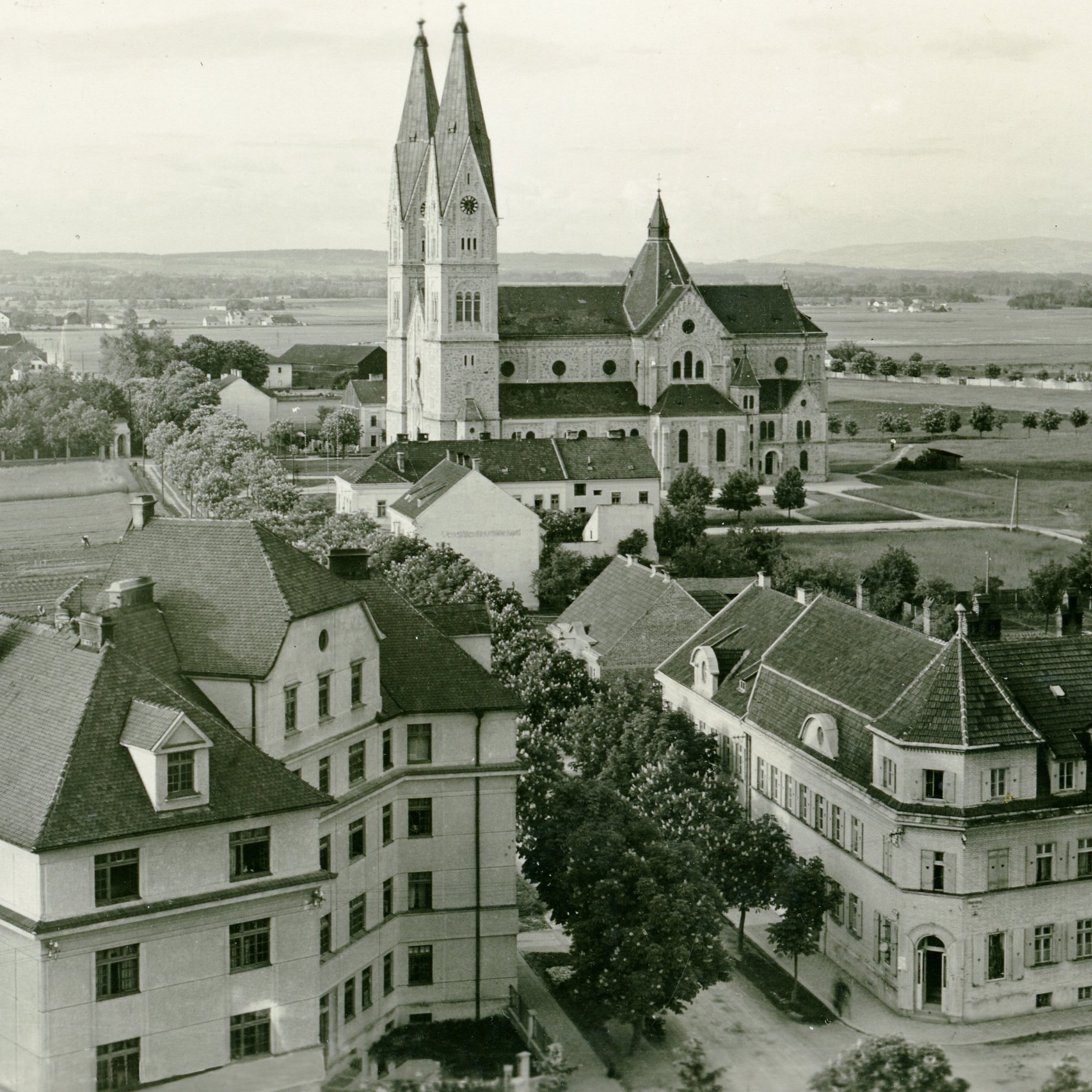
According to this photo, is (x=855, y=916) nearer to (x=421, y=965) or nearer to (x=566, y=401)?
(x=421, y=965)

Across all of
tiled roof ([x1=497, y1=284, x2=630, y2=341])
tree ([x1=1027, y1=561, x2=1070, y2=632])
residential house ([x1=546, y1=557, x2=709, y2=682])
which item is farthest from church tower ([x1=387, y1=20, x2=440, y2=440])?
residential house ([x1=546, y1=557, x2=709, y2=682])

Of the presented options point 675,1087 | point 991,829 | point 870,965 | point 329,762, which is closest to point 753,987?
point 870,965

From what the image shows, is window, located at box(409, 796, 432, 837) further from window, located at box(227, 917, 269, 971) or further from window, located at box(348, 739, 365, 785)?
window, located at box(227, 917, 269, 971)

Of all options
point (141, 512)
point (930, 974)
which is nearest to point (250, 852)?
point (141, 512)

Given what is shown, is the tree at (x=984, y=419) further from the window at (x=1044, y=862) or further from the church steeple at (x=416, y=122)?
the window at (x=1044, y=862)

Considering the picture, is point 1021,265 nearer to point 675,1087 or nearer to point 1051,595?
point 1051,595
